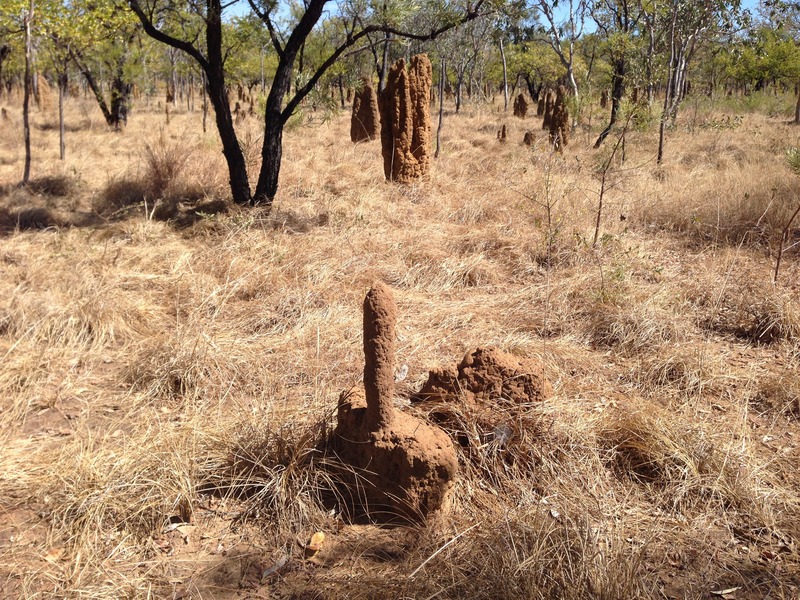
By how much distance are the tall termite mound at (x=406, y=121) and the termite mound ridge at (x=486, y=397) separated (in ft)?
20.8

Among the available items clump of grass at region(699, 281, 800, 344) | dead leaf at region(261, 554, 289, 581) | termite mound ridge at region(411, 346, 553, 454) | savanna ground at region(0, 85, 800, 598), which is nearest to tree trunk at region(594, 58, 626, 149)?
savanna ground at region(0, 85, 800, 598)

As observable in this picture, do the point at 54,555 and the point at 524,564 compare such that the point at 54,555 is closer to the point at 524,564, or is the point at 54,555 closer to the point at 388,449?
the point at 388,449

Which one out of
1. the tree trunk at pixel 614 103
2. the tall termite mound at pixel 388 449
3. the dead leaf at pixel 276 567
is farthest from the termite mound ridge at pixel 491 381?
the tree trunk at pixel 614 103

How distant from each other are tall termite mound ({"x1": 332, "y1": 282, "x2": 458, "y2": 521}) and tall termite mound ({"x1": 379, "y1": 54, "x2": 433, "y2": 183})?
22.0 ft

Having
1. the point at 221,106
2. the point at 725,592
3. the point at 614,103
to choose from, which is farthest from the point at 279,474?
the point at 614,103

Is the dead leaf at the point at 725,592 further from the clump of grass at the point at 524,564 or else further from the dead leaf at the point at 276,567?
the dead leaf at the point at 276,567

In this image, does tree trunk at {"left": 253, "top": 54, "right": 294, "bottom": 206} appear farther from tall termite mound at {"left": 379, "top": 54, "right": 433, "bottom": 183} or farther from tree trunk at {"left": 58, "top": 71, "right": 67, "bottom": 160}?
tree trunk at {"left": 58, "top": 71, "right": 67, "bottom": 160}

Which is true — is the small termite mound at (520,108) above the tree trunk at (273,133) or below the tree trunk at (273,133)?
above

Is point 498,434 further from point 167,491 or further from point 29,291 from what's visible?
point 29,291

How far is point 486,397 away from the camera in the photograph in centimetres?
281

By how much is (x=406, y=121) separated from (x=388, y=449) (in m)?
7.12

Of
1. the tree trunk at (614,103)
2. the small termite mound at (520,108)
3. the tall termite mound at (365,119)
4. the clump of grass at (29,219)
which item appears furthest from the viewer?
the small termite mound at (520,108)

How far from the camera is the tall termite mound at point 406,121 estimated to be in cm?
873

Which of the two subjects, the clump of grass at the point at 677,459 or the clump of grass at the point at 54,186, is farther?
the clump of grass at the point at 54,186
